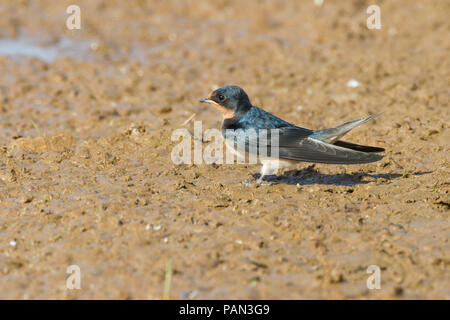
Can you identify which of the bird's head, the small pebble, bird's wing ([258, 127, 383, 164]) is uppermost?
the small pebble

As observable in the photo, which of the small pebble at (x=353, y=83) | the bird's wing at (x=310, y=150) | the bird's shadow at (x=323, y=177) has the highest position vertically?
the small pebble at (x=353, y=83)

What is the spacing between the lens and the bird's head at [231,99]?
6000mm

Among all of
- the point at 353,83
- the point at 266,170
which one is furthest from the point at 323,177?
the point at 353,83

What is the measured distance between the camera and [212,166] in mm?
6539

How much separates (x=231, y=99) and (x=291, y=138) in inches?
28.9

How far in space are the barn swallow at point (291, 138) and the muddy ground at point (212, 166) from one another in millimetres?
340

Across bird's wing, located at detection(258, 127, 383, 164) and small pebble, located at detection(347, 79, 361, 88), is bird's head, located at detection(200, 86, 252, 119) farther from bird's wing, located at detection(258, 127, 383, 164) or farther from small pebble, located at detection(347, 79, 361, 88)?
small pebble, located at detection(347, 79, 361, 88)

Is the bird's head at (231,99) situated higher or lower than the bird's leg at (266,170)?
higher

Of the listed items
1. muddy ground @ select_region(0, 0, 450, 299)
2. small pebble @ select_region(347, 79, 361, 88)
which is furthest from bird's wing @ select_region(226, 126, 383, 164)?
small pebble @ select_region(347, 79, 361, 88)

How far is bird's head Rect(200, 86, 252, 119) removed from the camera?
6.00 meters

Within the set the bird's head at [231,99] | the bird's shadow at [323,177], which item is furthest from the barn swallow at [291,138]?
the bird's shadow at [323,177]

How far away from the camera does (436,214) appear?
509 centimetres

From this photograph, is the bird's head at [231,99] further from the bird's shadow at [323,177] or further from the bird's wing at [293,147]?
the bird's shadow at [323,177]

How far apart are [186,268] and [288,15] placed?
8220mm
